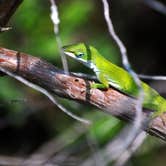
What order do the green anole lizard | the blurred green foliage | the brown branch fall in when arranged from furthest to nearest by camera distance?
the blurred green foliage
the green anole lizard
the brown branch

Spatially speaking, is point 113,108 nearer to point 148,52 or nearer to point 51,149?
point 51,149

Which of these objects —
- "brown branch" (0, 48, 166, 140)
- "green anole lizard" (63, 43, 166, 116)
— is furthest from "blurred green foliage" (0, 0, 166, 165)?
"brown branch" (0, 48, 166, 140)

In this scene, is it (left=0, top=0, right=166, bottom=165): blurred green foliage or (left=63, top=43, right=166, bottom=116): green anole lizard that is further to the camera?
(left=0, top=0, right=166, bottom=165): blurred green foliage

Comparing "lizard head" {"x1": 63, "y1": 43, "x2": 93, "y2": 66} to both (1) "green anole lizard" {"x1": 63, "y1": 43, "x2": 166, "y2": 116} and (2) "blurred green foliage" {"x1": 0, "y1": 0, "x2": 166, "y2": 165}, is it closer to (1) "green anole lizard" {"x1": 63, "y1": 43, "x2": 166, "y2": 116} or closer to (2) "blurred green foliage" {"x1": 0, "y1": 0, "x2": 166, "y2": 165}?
(1) "green anole lizard" {"x1": 63, "y1": 43, "x2": 166, "y2": 116}

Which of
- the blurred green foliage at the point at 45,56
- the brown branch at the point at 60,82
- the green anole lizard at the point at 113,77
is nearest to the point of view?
the brown branch at the point at 60,82

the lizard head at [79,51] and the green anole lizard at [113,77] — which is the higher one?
the lizard head at [79,51]

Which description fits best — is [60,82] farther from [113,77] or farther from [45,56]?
[45,56]

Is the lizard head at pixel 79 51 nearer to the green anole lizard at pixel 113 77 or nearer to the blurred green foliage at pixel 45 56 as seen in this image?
the green anole lizard at pixel 113 77

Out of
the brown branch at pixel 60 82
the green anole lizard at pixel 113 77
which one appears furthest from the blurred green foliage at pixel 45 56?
the brown branch at pixel 60 82

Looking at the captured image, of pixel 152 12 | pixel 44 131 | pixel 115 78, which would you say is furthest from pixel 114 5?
pixel 115 78
